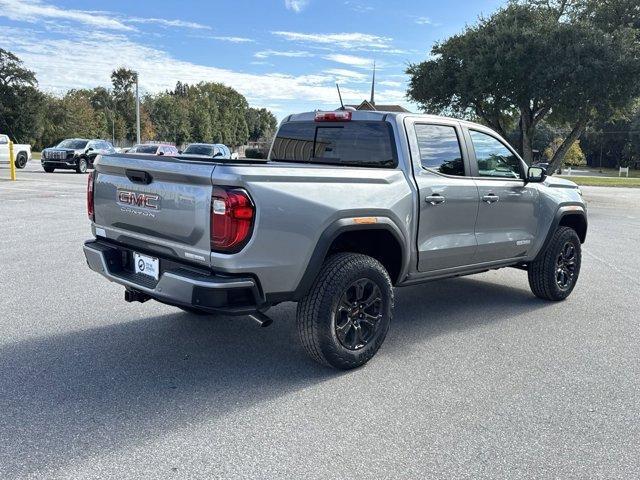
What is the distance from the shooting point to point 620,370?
4469 millimetres

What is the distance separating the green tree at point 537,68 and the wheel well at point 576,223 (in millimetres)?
14024

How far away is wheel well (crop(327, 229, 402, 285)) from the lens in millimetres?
4445

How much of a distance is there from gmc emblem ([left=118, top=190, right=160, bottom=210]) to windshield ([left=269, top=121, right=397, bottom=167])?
70.9 inches

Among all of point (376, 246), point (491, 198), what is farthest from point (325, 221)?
point (491, 198)

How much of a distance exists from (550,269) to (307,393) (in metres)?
3.51

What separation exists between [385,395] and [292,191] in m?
1.47

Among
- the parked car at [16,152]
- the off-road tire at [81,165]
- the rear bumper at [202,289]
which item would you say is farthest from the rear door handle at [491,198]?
the parked car at [16,152]

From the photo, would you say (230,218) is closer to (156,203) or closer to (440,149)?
(156,203)

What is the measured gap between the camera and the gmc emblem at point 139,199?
3.98 meters

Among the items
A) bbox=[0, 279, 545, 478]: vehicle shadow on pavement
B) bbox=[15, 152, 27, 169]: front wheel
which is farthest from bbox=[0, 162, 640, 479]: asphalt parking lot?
bbox=[15, 152, 27, 169]: front wheel

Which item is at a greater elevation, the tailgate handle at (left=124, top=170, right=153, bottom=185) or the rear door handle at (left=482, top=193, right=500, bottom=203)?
the tailgate handle at (left=124, top=170, right=153, bottom=185)

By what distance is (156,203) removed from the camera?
3.96 metres

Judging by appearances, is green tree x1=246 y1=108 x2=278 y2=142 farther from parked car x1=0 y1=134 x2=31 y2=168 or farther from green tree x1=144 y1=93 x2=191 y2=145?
parked car x1=0 y1=134 x2=31 y2=168

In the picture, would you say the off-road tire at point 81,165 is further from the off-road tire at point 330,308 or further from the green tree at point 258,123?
the green tree at point 258,123
